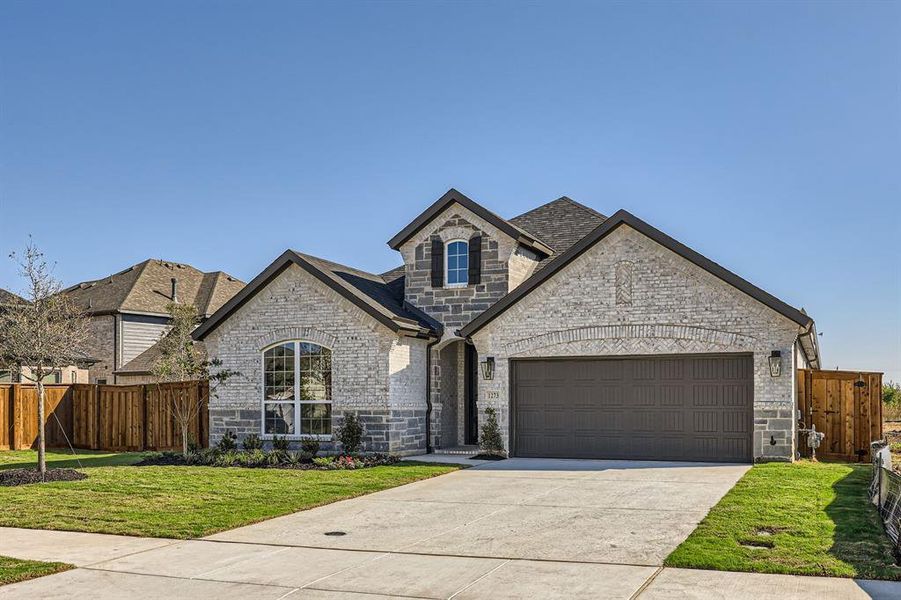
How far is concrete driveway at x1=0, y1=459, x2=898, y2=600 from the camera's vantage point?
8.09m

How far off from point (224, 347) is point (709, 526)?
1395 cm

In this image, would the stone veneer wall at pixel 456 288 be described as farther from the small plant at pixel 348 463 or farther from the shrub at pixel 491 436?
the small plant at pixel 348 463

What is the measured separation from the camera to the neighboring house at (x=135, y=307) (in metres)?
35.3

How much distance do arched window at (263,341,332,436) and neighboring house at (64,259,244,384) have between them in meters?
13.8

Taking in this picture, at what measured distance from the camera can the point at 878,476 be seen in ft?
39.9

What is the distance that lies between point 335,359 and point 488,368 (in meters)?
3.55

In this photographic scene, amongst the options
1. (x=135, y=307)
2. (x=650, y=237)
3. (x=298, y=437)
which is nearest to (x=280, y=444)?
(x=298, y=437)

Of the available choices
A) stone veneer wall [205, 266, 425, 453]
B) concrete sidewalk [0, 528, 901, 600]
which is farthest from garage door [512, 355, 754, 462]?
concrete sidewalk [0, 528, 901, 600]

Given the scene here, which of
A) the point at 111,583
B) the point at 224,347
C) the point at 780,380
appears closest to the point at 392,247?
the point at 224,347

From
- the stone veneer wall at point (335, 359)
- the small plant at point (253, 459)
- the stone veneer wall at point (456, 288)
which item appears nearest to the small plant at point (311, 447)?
the stone veneer wall at point (335, 359)

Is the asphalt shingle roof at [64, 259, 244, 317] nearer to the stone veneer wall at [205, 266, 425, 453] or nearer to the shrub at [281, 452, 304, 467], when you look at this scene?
the stone veneer wall at [205, 266, 425, 453]

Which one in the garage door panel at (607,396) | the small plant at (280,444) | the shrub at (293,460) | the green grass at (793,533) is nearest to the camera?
the green grass at (793,533)

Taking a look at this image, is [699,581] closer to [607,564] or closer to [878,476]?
[607,564]

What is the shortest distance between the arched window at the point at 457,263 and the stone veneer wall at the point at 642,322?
2185 millimetres
